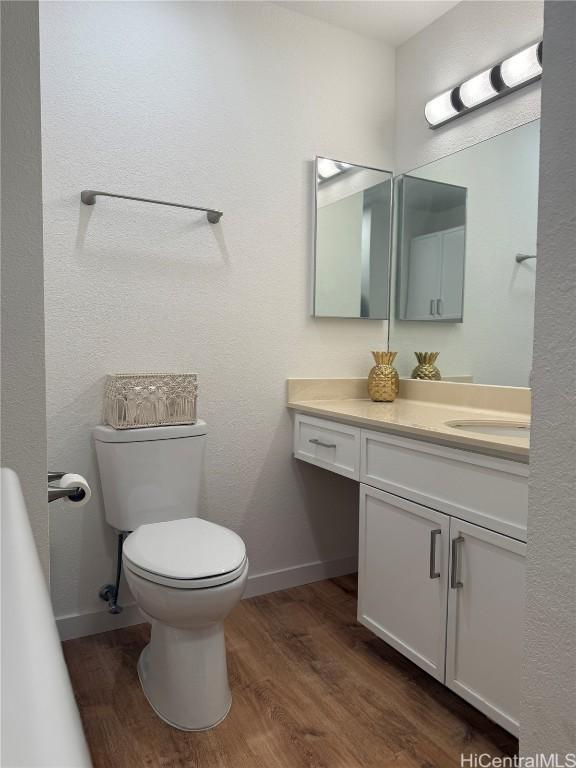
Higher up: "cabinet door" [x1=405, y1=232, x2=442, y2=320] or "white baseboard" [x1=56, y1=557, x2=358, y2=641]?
"cabinet door" [x1=405, y1=232, x2=442, y2=320]

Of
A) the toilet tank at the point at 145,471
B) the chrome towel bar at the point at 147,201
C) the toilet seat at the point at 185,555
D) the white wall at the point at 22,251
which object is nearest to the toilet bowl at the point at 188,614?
the toilet seat at the point at 185,555

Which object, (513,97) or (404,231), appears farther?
(404,231)

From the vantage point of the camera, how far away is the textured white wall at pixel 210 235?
6.37ft

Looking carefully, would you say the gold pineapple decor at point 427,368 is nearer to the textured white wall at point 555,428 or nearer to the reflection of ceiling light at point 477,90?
the reflection of ceiling light at point 477,90

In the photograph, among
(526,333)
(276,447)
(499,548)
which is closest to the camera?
(499,548)

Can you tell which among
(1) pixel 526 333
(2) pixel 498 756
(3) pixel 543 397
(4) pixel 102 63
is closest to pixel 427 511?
(2) pixel 498 756

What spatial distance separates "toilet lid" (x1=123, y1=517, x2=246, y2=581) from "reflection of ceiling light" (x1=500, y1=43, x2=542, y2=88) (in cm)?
184

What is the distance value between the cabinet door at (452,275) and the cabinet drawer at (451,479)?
2.44 ft

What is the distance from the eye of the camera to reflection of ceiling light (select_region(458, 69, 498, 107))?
2070 millimetres

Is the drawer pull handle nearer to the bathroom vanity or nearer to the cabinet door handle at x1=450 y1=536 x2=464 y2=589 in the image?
the bathroom vanity

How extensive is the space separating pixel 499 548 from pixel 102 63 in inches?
79.4

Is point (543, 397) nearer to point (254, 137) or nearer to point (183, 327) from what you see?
point (183, 327)

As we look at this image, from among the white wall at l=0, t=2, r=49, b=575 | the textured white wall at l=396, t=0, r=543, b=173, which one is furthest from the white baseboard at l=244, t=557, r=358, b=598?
the textured white wall at l=396, t=0, r=543, b=173

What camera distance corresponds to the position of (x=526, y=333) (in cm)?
194
